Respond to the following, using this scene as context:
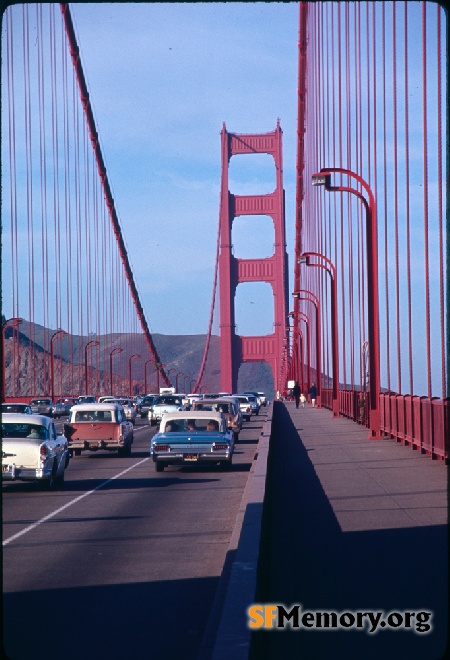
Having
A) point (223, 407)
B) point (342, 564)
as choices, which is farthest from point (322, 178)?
point (342, 564)

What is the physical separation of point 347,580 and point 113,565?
3126 mm

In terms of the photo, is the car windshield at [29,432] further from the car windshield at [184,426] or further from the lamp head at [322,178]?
the lamp head at [322,178]

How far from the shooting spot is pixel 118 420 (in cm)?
2944

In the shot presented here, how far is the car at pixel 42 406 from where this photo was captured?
7026cm

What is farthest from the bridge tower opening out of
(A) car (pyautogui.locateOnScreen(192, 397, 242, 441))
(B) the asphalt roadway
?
(B) the asphalt roadway

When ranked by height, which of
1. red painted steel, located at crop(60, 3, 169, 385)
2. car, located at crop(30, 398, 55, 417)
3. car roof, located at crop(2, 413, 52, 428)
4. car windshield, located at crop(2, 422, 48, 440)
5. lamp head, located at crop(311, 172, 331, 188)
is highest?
red painted steel, located at crop(60, 3, 169, 385)

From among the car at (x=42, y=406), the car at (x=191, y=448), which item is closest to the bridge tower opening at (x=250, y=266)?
the car at (x=42, y=406)

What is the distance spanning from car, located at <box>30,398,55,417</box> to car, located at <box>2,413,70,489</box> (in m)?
49.4

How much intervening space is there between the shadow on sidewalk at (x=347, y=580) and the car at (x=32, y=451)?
6.08 metres

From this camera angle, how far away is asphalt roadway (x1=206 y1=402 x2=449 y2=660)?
657 centimetres

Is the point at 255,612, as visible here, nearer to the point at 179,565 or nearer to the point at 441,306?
the point at 179,565

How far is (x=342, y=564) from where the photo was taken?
9.46 meters

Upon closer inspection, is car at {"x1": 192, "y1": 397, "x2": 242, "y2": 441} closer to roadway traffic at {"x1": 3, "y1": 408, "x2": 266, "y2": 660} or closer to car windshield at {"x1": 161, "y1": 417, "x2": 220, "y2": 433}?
car windshield at {"x1": 161, "y1": 417, "x2": 220, "y2": 433}

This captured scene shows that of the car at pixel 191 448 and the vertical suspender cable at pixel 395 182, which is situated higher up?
the vertical suspender cable at pixel 395 182
